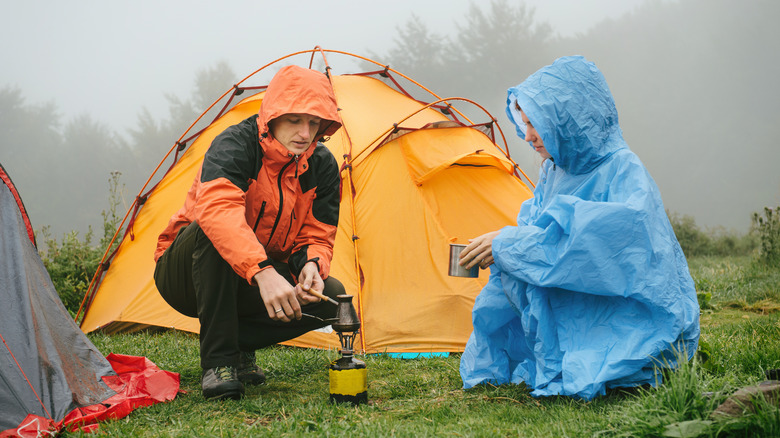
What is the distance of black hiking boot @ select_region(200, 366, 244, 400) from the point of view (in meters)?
2.34

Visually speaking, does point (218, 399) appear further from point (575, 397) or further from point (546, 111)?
point (546, 111)

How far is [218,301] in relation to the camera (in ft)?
7.82

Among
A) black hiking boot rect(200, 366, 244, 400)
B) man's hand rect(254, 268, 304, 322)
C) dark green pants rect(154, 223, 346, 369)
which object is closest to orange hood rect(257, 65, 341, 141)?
dark green pants rect(154, 223, 346, 369)

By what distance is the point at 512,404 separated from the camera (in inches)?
89.5

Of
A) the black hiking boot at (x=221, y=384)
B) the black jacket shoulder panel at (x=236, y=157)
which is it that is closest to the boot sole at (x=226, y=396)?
the black hiking boot at (x=221, y=384)

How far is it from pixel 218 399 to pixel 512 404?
1.13m

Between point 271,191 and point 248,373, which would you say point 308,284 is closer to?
point 271,191

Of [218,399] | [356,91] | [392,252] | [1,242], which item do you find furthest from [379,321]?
[1,242]

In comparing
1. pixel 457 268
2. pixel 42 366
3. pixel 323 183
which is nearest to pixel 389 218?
pixel 323 183

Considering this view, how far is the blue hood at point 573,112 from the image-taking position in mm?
2354

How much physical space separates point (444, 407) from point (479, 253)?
0.59 metres

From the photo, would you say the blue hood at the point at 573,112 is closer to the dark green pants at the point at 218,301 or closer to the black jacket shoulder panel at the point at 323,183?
the black jacket shoulder panel at the point at 323,183

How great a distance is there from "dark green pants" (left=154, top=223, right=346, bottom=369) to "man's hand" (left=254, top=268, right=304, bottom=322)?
0.90 feet

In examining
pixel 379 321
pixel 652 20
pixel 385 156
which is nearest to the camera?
pixel 379 321
